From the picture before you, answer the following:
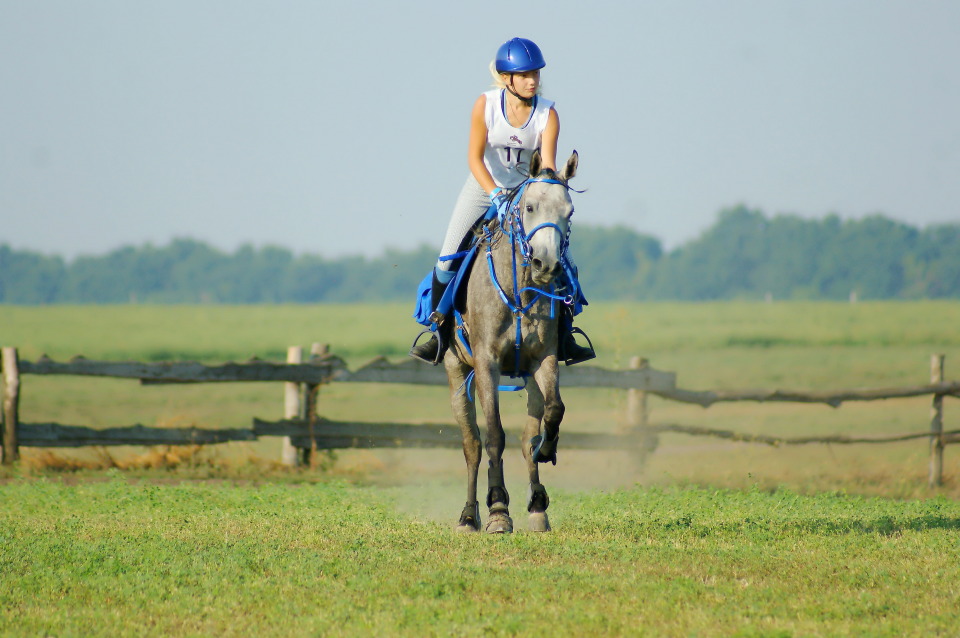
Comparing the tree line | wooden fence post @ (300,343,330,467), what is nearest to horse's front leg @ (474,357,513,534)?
wooden fence post @ (300,343,330,467)

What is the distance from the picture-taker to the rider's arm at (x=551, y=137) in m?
8.17

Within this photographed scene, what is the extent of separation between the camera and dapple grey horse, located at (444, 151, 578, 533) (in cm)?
743

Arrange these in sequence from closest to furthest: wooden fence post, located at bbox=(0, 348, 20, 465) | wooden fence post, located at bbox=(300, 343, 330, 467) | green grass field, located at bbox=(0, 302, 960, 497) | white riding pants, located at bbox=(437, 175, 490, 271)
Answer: white riding pants, located at bbox=(437, 175, 490, 271) → wooden fence post, located at bbox=(0, 348, 20, 465) → wooden fence post, located at bbox=(300, 343, 330, 467) → green grass field, located at bbox=(0, 302, 960, 497)

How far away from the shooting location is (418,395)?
122 feet

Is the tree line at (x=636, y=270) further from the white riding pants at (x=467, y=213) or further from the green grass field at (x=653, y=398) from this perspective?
the white riding pants at (x=467, y=213)

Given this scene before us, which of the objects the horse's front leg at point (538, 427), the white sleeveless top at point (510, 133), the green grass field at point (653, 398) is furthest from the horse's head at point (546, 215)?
the green grass field at point (653, 398)

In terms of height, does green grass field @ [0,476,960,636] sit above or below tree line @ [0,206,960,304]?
below

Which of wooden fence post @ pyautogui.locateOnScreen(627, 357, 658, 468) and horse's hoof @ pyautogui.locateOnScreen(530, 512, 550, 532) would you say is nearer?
horse's hoof @ pyautogui.locateOnScreen(530, 512, 550, 532)

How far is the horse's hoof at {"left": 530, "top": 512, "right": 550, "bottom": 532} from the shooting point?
318 inches

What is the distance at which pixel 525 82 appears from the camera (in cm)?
812

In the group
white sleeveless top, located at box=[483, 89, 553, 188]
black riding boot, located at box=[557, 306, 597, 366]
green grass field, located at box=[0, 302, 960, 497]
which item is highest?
white sleeveless top, located at box=[483, 89, 553, 188]

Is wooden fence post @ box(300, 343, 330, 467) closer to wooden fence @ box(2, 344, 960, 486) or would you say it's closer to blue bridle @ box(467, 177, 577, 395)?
wooden fence @ box(2, 344, 960, 486)

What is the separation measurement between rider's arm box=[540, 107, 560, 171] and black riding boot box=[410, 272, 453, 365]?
4.63 ft

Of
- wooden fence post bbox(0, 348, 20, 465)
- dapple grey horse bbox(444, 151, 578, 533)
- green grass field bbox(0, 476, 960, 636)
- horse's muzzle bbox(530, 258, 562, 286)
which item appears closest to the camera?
green grass field bbox(0, 476, 960, 636)
